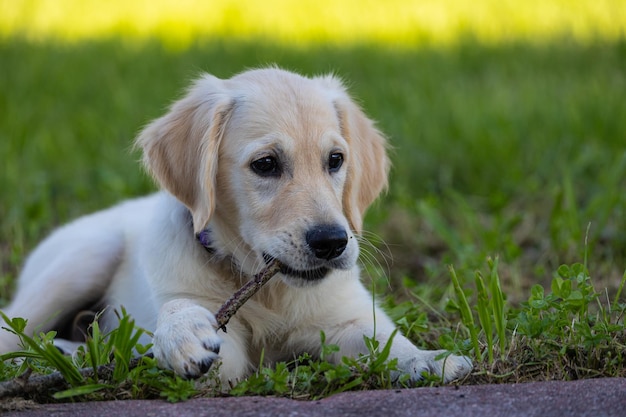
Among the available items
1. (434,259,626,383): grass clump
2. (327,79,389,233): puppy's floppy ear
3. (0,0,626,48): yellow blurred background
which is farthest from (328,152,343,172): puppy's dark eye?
(0,0,626,48): yellow blurred background

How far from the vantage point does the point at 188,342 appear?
2.74m

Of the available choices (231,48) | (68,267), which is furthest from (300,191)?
(231,48)

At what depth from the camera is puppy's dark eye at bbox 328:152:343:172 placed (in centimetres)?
343

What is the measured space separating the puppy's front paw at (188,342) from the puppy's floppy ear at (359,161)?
96 centimetres

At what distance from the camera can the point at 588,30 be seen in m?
9.10

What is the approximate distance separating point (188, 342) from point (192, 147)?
95 centimetres

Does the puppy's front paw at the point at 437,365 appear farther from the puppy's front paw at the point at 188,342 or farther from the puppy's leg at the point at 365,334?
the puppy's front paw at the point at 188,342

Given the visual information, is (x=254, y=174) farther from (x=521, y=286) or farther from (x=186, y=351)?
(x=521, y=286)

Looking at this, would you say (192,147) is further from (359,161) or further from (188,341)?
(188,341)

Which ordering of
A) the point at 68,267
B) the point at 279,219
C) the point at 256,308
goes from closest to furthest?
the point at 279,219, the point at 256,308, the point at 68,267

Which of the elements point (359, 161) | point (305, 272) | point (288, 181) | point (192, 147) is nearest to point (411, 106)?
point (359, 161)

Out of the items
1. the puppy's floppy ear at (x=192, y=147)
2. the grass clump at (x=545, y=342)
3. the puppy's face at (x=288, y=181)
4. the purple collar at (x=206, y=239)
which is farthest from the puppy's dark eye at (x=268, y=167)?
the grass clump at (x=545, y=342)

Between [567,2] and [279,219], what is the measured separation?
331 inches

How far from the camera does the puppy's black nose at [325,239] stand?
119 inches
